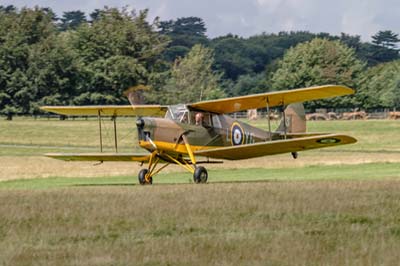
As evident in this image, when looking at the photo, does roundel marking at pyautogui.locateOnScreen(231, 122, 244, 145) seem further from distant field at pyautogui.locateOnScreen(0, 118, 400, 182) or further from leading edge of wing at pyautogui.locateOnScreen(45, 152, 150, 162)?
distant field at pyautogui.locateOnScreen(0, 118, 400, 182)

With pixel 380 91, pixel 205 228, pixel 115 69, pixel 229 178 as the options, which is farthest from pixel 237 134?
pixel 380 91

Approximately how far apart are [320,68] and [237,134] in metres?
89.2

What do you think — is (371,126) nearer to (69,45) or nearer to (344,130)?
(344,130)

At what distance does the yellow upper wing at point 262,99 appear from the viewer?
27.0m

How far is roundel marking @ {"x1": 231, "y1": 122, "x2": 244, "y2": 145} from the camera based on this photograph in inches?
1169

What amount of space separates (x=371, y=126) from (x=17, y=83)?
142 feet

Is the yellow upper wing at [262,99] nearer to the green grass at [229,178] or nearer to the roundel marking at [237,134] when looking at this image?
the roundel marking at [237,134]

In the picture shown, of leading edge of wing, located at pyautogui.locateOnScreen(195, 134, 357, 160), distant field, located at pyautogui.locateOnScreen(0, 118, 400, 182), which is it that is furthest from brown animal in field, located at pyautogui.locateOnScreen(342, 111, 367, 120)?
leading edge of wing, located at pyautogui.locateOnScreen(195, 134, 357, 160)

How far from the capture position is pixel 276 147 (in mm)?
27547

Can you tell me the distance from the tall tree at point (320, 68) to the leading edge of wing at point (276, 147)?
8372cm

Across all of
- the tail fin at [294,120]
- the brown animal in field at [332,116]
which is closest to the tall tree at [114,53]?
the brown animal in field at [332,116]

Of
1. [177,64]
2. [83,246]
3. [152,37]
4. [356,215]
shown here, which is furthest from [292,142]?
[177,64]

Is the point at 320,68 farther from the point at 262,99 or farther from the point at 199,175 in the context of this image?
the point at 199,175

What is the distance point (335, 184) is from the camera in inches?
886
